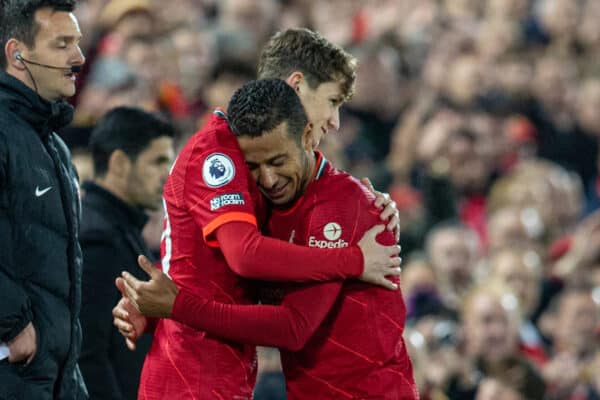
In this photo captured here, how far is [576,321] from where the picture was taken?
831 centimetres

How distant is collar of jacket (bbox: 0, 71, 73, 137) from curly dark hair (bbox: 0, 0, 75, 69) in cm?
10

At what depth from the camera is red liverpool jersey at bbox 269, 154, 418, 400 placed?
4426 mm

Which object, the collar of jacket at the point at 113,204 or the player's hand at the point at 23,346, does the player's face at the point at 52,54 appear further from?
the collar of jacket at the point at 113,204

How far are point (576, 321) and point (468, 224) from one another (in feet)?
5.31

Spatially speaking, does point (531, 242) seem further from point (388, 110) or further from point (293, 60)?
point (293, 60)

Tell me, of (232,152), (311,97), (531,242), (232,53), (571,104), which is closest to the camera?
(232,152)

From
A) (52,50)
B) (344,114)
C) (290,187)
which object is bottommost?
(344,114)

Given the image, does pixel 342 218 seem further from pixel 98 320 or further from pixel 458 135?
pixel 458 135

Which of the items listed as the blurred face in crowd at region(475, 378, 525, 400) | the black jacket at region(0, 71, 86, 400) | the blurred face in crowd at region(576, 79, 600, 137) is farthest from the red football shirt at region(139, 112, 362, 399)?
the blurred face in crowd at region(576, 79, 600, 137)

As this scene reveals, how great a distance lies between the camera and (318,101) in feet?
15.7

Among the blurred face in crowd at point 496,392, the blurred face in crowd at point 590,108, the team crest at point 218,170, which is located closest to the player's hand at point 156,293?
the team crest at point 218,170

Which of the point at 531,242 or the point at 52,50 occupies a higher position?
the point at 52,50

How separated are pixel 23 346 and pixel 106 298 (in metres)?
1.12

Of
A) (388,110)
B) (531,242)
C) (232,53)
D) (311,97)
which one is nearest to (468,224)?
(531,242)
